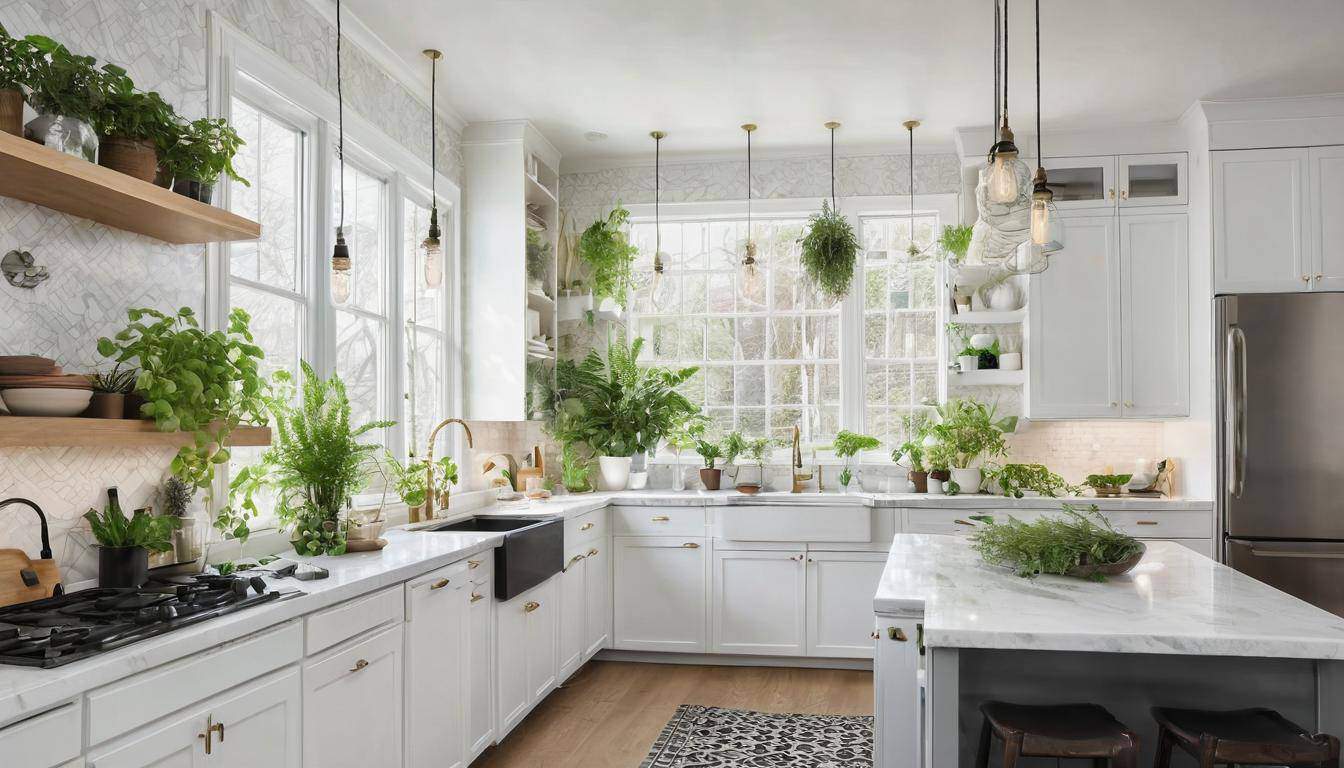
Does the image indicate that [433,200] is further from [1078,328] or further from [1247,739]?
[1247,739]

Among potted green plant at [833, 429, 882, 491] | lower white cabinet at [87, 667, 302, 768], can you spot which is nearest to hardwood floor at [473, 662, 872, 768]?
potted green plant at [833, 429, 882, 491]

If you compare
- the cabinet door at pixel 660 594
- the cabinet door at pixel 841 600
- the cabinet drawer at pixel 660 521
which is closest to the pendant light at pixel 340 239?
the cabinet drawer at pixel 660 521

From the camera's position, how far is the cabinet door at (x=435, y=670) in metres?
2.90

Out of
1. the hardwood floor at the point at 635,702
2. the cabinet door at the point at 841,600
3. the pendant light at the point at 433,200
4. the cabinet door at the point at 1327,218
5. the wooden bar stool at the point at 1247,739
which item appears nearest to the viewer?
the wooden bar stool at the point at 1247,739

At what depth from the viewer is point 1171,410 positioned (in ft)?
16.5

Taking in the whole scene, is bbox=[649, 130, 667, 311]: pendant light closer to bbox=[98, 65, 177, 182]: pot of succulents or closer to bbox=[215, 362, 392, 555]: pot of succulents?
bbox=[215, 362, 392, 555]: pot of succulents

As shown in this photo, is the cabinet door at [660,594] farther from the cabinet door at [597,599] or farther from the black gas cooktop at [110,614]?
the black gas cooktop at [110,614]

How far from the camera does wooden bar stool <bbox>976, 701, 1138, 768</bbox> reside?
1.97m

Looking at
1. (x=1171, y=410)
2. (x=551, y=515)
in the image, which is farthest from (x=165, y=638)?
(x=1171, y=410)

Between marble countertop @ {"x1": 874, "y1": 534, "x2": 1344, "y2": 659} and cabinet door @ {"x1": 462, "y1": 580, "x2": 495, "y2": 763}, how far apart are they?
1.52 metres

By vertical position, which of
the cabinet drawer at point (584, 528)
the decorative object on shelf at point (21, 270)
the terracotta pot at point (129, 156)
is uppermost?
the terracotta pot at point (129, 156)

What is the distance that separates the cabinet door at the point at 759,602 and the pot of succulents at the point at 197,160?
336 centimetres

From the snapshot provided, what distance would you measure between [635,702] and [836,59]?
127 inches

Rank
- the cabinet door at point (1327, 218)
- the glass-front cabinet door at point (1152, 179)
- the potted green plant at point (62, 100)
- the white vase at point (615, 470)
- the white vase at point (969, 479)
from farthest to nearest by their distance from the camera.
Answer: the white vase at point (615, 470), the white vase at point (969, 479), the glass-front cabinet door at point (1152, 179), the cabinet door at point (1327, 218), the potted green plant at point (62, 100)
